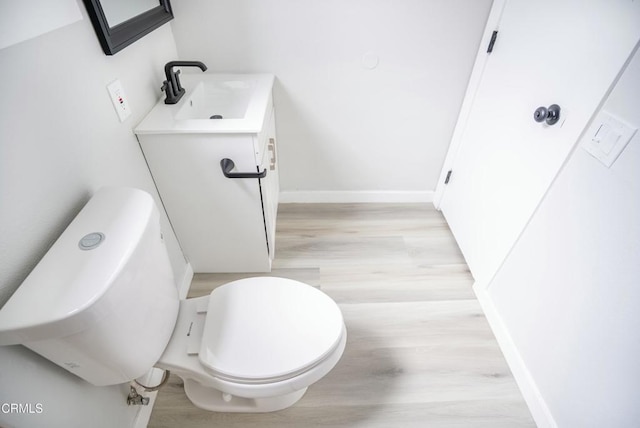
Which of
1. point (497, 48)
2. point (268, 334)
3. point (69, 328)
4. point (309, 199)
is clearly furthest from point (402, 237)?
point (69, 328)

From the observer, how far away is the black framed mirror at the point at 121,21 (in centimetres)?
82

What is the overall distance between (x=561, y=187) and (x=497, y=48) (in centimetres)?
74

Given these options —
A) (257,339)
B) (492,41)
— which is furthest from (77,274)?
(492,41)

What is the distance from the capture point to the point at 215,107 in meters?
1.44

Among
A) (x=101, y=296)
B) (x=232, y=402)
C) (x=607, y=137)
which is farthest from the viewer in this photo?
(x=232, y=402)

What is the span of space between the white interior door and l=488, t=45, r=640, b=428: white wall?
0.07 metres

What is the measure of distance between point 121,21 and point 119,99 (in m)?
0.24

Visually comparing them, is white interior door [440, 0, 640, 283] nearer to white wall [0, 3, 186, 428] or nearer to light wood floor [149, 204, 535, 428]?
light wood floor [149, 204, 535, 428]

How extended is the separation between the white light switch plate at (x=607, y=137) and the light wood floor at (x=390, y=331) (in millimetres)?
885

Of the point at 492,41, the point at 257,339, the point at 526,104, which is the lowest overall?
the point at 257,339

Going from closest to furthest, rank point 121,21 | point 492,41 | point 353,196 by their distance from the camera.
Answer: point 121,21
point 492,41
point 353,196

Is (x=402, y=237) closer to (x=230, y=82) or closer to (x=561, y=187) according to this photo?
(x=561, y=187)
